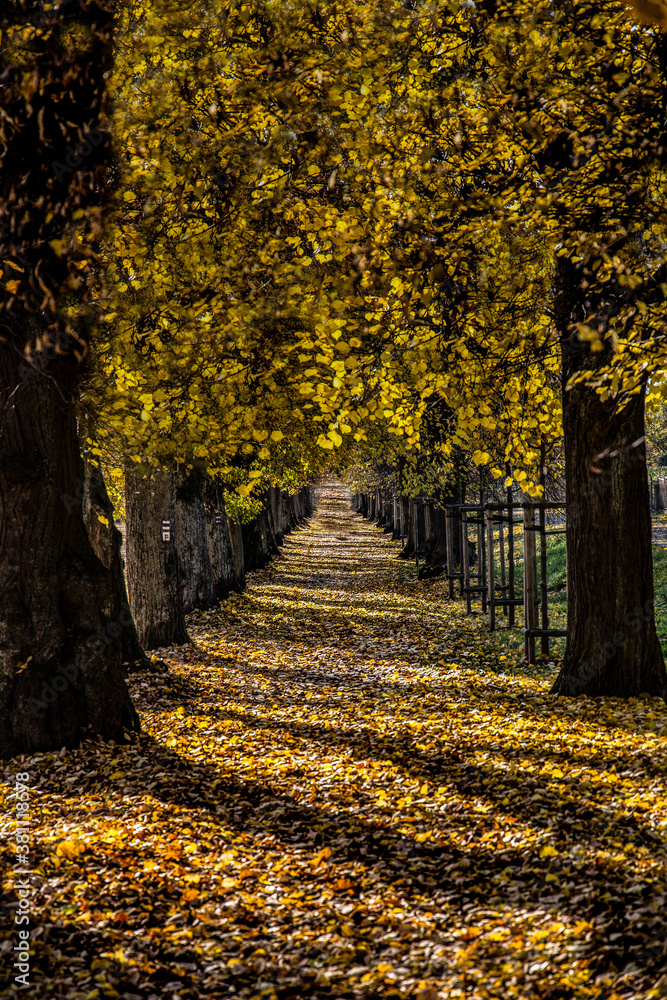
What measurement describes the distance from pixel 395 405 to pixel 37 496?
403 cm

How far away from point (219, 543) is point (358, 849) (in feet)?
48.1

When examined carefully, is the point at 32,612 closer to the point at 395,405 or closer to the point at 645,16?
the point at 395,405

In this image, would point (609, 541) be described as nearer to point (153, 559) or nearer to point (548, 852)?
point (548, 852)

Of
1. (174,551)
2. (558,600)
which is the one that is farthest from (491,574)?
(558,600)

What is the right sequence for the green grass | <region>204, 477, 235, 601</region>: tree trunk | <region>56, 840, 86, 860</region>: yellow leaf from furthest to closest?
1. <region>204, 477, 235, 601</region>: tree trunk
2. the green grass
3. <region>56, 840, 86, 860</region>: yellow leaf

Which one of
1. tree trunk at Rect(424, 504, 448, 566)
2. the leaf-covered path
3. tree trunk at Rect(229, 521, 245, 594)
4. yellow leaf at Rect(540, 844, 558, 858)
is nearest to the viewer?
the leaf-covered path

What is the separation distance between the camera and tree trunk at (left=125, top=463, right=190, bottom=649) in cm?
1325

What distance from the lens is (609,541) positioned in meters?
8.58

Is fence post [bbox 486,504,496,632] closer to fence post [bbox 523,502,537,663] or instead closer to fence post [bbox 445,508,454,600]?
fence post [bbox 523,502,537,663]

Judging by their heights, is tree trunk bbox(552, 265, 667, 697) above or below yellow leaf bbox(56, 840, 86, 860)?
above

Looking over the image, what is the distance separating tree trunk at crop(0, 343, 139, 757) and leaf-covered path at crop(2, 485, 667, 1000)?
0.47 meters

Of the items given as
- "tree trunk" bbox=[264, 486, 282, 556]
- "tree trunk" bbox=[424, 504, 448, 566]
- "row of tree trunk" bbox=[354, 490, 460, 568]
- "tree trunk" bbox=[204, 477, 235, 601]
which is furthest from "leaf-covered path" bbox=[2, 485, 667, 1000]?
"tree trunk" bbox=[264, 486, 282, 556]

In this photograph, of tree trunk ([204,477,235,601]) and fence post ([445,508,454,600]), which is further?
tree trunk ([204,477,235,601])

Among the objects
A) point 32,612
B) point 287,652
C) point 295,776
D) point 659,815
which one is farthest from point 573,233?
point 287,652
